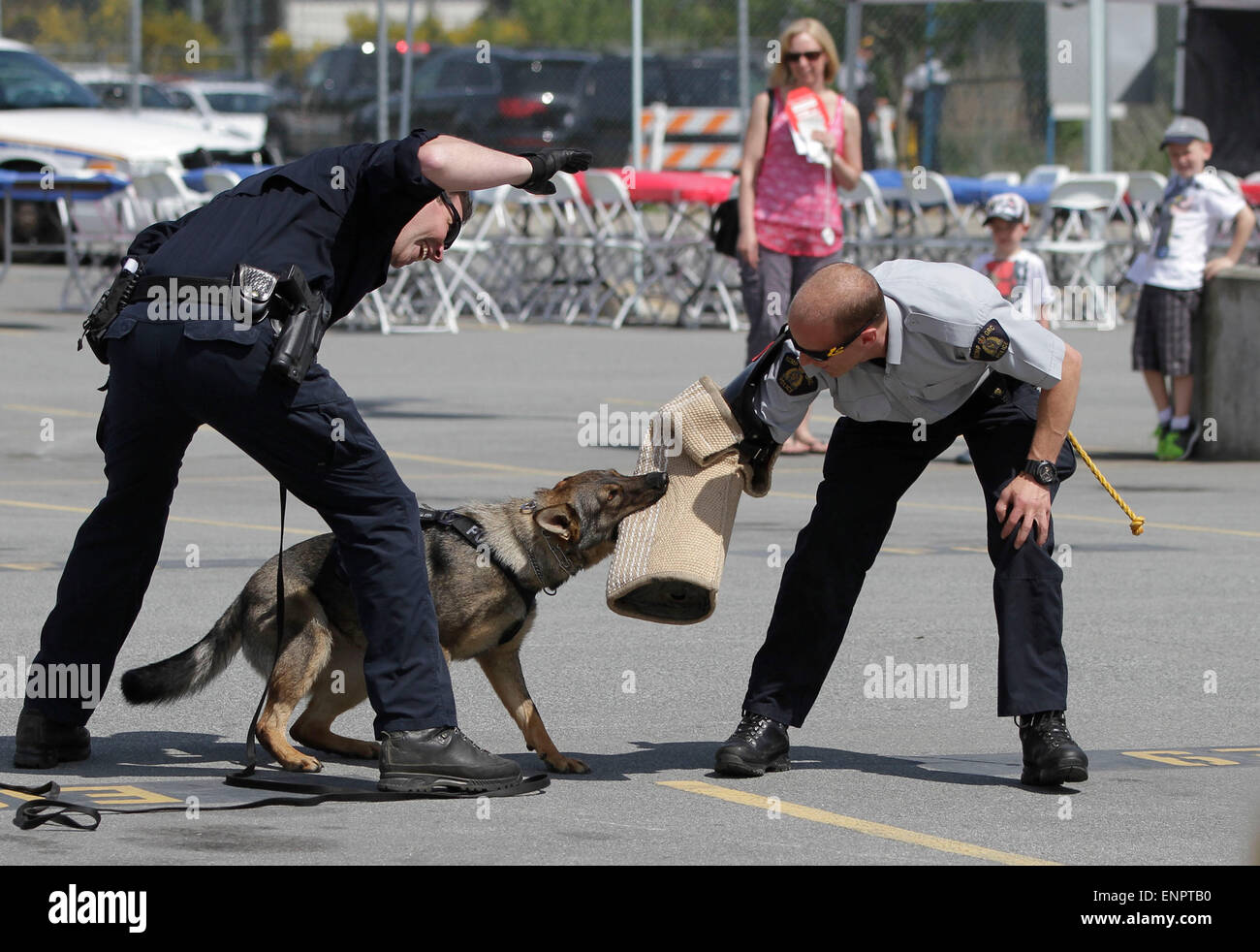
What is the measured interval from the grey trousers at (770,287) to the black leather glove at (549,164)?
636cm

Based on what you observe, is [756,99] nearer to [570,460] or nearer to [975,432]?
[570,460]

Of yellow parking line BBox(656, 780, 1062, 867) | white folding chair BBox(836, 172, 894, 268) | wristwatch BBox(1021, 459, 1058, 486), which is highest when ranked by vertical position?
white folding chair BBox(836, 172, 894, 268)

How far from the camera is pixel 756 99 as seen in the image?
1228cm

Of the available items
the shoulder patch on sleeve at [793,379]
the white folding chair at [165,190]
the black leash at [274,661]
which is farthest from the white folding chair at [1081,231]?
the black leash at [274,661]

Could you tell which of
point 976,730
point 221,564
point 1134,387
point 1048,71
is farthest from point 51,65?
point 976,730

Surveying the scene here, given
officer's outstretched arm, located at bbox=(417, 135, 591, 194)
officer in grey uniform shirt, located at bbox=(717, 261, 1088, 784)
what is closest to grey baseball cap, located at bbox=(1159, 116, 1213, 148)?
officer in grey uniform shirt, located at bbox=(717, 261, 1088, 784)

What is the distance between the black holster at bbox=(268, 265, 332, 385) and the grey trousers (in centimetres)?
676

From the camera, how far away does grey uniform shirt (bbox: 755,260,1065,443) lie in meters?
5.66

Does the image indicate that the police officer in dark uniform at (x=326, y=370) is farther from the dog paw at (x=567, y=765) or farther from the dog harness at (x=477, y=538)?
the dog harness at (x=477, y=538)

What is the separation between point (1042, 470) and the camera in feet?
19.0

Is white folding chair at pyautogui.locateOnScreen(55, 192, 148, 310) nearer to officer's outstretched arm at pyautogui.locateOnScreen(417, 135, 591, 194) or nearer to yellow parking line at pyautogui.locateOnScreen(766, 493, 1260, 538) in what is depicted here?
yellow parking line at pyautogui.locateOnScreen(766, 493, 1260, 538)

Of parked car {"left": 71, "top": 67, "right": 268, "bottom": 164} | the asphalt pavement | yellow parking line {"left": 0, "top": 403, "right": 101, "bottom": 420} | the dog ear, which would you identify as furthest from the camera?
parked car {"left": 71, "top": 67, "right": 268, "bottom": 164}

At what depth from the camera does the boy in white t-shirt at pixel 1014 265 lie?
12.1 metres

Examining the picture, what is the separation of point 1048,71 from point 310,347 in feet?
68.0
